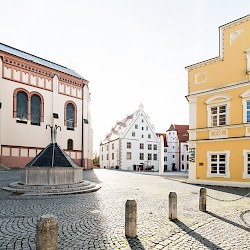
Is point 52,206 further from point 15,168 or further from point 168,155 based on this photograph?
point 168,155

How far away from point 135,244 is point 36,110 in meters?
27.8

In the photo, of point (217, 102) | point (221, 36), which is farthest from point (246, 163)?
point (221, 36)

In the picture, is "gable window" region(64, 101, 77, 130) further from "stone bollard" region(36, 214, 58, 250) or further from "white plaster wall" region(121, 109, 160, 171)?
"stone bollard" region(36, 214, 58, 250)

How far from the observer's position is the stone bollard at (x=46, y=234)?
341cm

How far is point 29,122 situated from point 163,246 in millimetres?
26944

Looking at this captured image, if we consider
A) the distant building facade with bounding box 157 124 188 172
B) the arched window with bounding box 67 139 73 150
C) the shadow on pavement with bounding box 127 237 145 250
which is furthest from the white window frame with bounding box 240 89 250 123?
the distant building facade with bounding box 157 124 188 172

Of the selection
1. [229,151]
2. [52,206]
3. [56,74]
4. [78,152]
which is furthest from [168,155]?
[52,206]

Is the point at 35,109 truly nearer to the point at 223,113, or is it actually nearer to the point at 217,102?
the point at 217,102

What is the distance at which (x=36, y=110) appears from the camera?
1164 inches

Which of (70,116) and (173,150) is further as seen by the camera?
(173,150)

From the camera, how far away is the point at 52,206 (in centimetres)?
817

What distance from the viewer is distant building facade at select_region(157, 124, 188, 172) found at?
60.6 m

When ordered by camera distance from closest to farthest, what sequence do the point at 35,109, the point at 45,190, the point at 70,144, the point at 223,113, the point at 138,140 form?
the point at 45,190, the point at 223,113, the point at 35,109, the point at 70,144, the point at 138,140

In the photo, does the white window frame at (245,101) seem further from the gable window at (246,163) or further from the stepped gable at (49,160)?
the stepped gable at (49,160)
